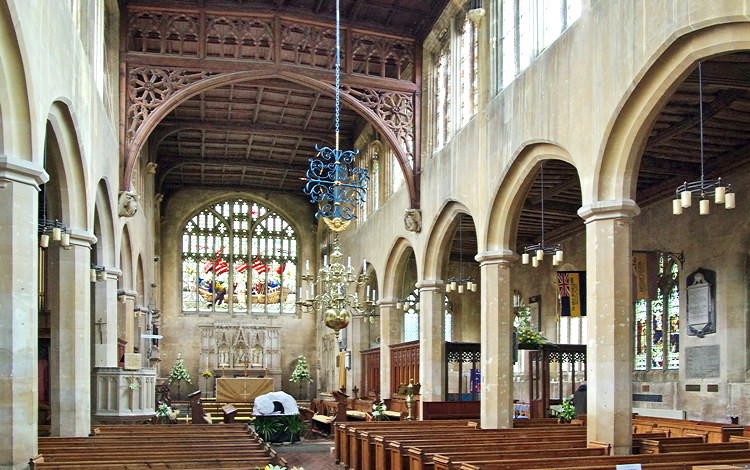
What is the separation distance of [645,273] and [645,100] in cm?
687

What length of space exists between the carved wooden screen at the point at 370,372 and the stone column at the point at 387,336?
6.94 ft

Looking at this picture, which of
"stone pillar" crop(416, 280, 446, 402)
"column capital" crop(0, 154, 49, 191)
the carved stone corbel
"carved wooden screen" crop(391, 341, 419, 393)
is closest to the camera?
"column capital" crop(0, 154, 49, 191)

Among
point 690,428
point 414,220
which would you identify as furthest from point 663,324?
point 414,220

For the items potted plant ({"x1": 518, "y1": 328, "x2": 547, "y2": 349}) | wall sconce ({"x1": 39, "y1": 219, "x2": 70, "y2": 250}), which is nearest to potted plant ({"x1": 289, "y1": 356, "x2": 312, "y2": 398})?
potted plant ({"x1": 518, "y1": 328, "x2": 547, "y2": 349})

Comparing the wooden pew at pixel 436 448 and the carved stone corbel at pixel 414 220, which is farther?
the carved stone corbel at pixel 414 220

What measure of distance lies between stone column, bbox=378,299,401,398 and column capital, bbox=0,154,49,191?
15593 mm

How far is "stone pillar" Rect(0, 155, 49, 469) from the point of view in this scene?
30.8 feet

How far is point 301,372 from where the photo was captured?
114 ft

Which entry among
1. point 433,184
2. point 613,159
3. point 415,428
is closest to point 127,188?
point 433,184

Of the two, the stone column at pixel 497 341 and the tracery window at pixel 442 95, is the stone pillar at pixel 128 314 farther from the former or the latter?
the stone column at pixel 497 341

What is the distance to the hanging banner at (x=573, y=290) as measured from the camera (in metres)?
18.2

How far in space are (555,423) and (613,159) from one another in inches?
260

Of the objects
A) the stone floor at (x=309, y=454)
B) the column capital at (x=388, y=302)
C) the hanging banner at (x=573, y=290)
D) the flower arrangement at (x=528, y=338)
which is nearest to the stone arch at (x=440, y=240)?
the hanging banner at (x=573, y=290)

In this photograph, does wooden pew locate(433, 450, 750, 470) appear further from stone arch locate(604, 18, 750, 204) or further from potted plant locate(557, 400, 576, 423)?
potted plant locate(557, 400, 576, 423)
